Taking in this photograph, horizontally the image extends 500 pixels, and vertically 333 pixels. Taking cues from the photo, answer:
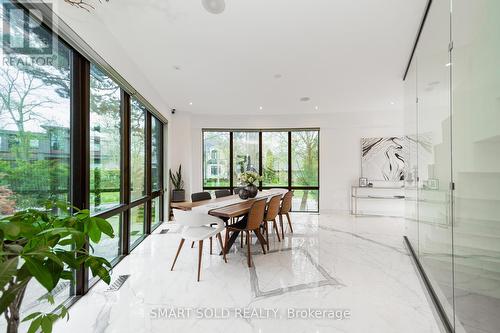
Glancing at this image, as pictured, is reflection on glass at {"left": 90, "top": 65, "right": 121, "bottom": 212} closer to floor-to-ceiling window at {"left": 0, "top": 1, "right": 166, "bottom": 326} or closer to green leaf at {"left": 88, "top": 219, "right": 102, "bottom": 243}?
floor-to-ceiling window at {"left": 0, "top": 1, "right": 166, "bottom": 326}

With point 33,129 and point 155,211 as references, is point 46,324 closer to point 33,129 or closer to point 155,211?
point 33,129

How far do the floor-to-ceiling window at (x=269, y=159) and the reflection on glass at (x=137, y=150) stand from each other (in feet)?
7.80

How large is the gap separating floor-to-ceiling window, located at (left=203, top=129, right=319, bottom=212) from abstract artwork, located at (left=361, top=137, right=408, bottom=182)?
128cm

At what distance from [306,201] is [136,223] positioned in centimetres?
437

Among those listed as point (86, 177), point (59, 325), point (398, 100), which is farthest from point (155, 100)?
point (398, 100)

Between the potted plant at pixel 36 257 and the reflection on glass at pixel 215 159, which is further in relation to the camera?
the reflection on glass at pixel 215 159

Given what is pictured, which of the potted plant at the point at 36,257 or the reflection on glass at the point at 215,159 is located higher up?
the reflection on glass at the point at 215,159

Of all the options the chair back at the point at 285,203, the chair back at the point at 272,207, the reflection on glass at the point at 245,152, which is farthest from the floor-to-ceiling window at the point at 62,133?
the reflection on glass at the point at 245,152

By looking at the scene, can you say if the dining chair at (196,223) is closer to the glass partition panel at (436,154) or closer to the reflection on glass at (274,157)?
the glass partition panel at (436,154)

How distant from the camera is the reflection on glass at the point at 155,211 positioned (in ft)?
14.5

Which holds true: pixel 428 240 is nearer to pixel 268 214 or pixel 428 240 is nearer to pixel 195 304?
pixel 268 214

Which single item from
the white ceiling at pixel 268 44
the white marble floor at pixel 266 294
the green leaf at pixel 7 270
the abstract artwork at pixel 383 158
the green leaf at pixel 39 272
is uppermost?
the white ceiling at pixel 268 44

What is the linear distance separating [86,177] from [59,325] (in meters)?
1.24

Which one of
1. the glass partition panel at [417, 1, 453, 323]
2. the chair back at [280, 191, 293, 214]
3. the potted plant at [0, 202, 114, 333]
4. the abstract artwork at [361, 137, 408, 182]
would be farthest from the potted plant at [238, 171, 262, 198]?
the abstract artwork at [361, 137, 408, 182]
